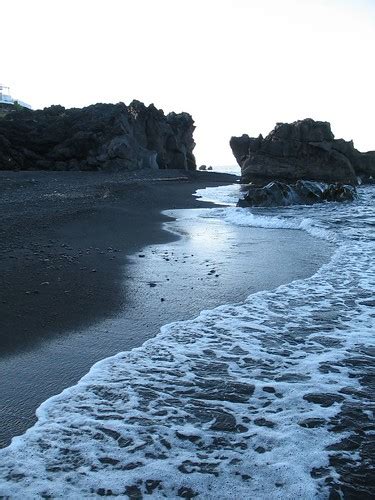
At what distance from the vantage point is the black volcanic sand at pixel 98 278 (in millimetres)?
4082

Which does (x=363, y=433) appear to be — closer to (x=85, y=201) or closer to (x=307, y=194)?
(x=85, y=201)

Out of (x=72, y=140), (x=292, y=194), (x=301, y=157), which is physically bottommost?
(x=292, y=194)

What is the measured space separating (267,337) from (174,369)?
4.38 ft

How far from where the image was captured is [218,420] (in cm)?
315

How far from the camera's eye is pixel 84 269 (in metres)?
7.41

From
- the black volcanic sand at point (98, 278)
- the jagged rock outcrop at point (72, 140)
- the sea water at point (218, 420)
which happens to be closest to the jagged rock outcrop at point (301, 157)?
the jagged rock outcrop at point (72, 140)

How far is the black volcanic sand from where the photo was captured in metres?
4.08

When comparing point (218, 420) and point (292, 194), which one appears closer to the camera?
point (218, 420)

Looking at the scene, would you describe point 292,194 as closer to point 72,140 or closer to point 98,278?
point 98,278

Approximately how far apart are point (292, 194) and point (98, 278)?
59.0 feet

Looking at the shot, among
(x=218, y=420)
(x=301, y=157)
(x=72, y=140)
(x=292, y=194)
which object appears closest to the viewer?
(x=218, y=420)

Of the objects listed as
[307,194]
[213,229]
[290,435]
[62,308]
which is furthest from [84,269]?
[307,194]

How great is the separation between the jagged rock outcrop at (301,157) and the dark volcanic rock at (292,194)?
20.5m

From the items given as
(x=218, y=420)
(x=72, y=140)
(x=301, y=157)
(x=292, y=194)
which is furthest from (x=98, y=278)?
(x=301, y=157)
